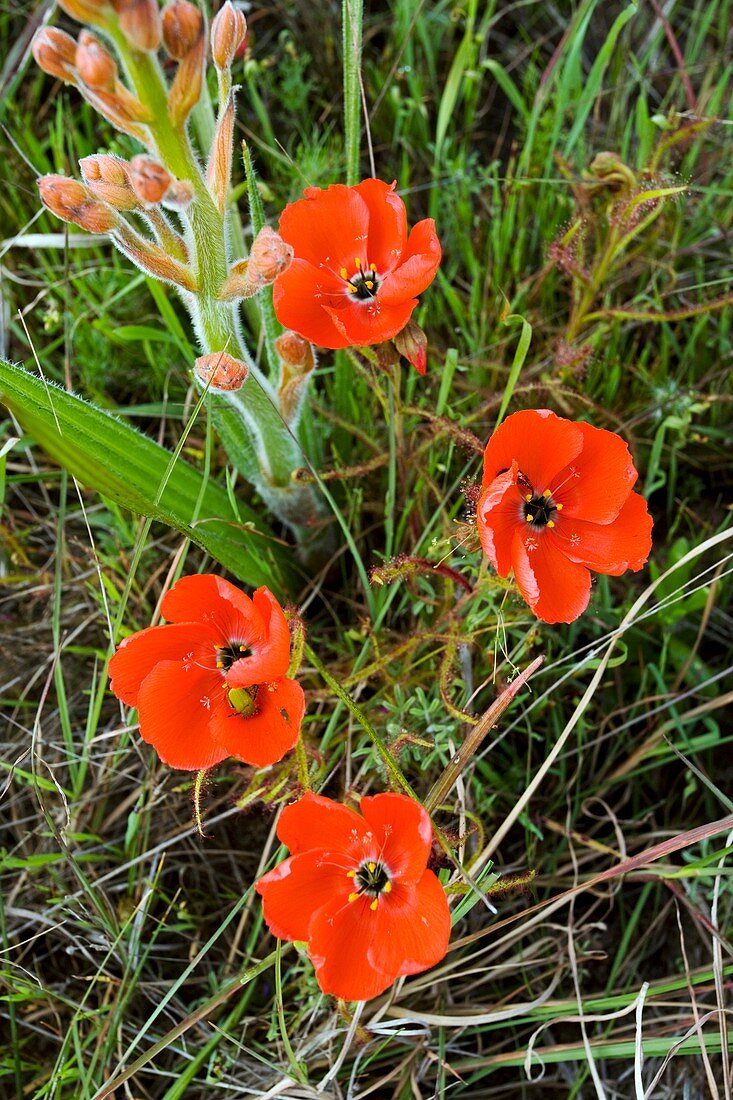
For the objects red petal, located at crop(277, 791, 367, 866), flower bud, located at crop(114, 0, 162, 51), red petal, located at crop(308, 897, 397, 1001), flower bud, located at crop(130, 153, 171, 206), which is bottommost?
red petal, located at crop(308, 897, 397, 1001)

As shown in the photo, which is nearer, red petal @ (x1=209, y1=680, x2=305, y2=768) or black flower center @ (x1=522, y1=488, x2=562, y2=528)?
red petal @ (x1=209, y1=680, x2=305, y2=768)

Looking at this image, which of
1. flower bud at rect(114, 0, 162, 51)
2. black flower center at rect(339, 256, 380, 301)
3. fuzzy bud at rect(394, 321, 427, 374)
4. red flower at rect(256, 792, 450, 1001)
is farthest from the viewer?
black flower center at rect(339, 256, 380, 301)

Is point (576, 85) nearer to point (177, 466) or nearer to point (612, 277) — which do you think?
point (612, 277)

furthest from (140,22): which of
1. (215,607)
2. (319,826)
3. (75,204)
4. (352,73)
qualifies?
(319,826)

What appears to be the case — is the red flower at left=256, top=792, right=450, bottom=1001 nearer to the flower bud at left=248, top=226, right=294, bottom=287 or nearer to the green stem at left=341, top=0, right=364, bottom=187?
the flower bud at left=248, top=226, right=294, bottom=287

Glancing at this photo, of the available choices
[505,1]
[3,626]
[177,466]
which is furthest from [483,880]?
[505,1]

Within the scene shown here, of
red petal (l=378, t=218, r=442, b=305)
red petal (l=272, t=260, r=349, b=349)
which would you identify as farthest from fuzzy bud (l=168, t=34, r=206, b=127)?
red petal (l=378, t=218, r=442, b=305)
